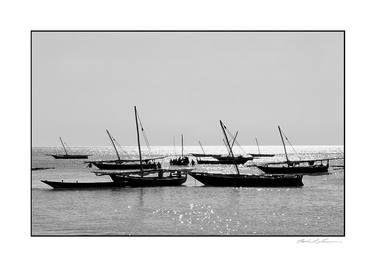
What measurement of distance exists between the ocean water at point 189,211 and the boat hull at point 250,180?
0.56 m

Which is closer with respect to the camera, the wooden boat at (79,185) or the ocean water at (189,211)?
the ocean water at (189,211)

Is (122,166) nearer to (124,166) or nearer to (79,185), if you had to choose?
(124,166)

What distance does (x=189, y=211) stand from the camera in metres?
30.7

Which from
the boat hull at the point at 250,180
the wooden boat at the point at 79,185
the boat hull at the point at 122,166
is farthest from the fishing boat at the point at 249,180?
the boat hull at the point at 122,166

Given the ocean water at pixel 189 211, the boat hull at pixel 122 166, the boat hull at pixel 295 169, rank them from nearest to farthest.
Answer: the ocean water at pixel 189 211, the boat hull at pixel 295 169, the boat hull at pixel 122 166

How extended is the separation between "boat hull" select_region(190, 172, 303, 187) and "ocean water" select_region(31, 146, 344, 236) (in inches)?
22.0

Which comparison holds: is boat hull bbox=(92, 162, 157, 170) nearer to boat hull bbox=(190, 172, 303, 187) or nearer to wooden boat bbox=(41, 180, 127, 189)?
boat hull bbox=(190, 172, 303, 187)

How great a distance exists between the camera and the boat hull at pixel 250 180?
41812mm

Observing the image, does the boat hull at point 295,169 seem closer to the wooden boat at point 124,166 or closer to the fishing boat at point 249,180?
the wooden boat at point 124,166

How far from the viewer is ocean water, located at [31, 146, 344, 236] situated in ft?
80.0

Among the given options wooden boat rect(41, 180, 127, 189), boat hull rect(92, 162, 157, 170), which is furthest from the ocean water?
boat hull rect(92, 162, 157, 170)
